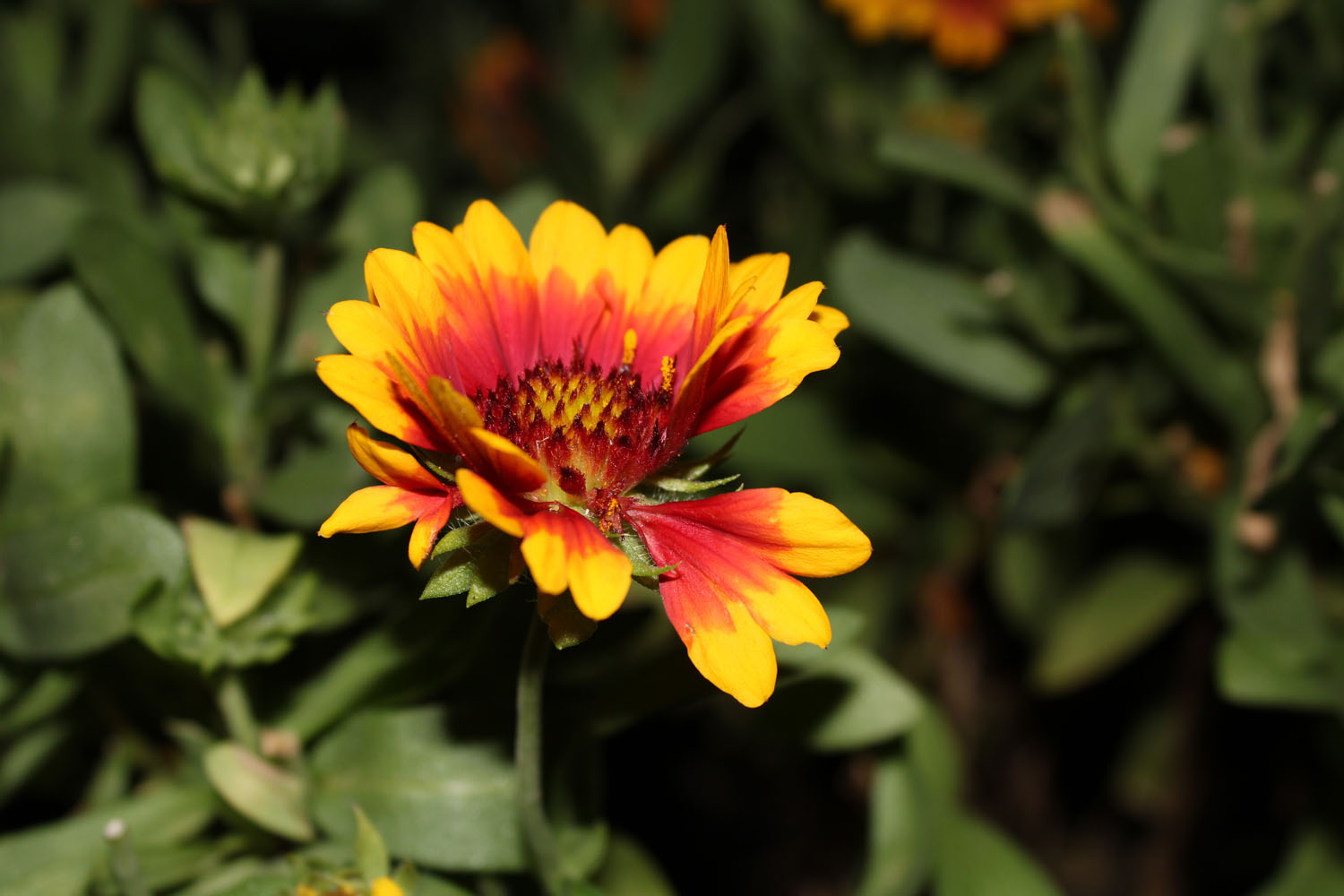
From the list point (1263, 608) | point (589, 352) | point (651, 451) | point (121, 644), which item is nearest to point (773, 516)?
point (651, 451)

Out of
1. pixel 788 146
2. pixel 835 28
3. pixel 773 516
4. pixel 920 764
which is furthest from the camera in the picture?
pixel 835 28

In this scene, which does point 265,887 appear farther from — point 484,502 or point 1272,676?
point 1272,676

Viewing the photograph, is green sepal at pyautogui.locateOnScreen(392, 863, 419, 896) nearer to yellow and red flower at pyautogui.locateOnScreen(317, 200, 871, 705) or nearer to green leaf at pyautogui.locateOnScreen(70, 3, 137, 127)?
yellow and red flower at pyautogui.locateOnScreen(317, 200, 871, 705)

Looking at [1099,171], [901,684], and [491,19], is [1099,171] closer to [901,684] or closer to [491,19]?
[901,684]

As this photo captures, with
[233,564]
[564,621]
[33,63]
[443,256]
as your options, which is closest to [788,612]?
[564,621]

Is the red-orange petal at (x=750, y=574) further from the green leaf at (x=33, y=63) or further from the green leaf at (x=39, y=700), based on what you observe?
the green leaf at (x=33, y=63)

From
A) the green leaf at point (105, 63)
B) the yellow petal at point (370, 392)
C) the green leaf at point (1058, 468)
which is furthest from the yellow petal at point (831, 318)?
the green leaf at point (105, 63)
